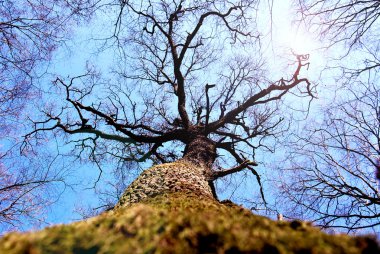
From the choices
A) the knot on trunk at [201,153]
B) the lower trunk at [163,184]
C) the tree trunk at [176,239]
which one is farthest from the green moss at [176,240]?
the knot on trunk at [201,153]

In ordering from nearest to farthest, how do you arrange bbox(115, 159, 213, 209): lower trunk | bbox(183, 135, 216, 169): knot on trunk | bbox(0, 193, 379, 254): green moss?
1. bbox(0, 193, 379, 254): green moss
2. bbox(115, 159, 213, 209): lower trunk
3. bbox(183, 135, 216, 169): knot on trunk

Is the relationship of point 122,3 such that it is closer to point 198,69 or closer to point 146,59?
point 146,59

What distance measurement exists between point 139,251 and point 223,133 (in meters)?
8.14

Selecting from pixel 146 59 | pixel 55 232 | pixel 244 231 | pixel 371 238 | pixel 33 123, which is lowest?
pixel 371 238

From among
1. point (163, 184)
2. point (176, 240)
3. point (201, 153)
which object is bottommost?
point (176, 240)

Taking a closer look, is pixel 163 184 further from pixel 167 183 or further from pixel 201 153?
pixel 201 153

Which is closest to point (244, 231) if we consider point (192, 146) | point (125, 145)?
point (192, 146)

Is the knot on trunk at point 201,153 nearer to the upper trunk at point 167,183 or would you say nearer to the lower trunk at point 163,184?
the upper trunk at point 167,183

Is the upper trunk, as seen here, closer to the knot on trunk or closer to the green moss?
the knot on trunk

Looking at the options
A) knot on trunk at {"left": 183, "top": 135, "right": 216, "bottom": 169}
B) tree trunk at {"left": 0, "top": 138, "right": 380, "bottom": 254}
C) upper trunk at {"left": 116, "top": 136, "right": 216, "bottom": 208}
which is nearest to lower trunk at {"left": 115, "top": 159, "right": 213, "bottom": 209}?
upper trunk at {"left": 116, "top": 136, "right": 216, "bottom": 208}

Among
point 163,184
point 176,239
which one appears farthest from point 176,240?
point 163,184

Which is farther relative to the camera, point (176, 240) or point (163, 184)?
point (163, 184)

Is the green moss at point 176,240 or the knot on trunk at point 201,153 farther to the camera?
the knot on trunk at point 201,153

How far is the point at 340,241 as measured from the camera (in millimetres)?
1100
